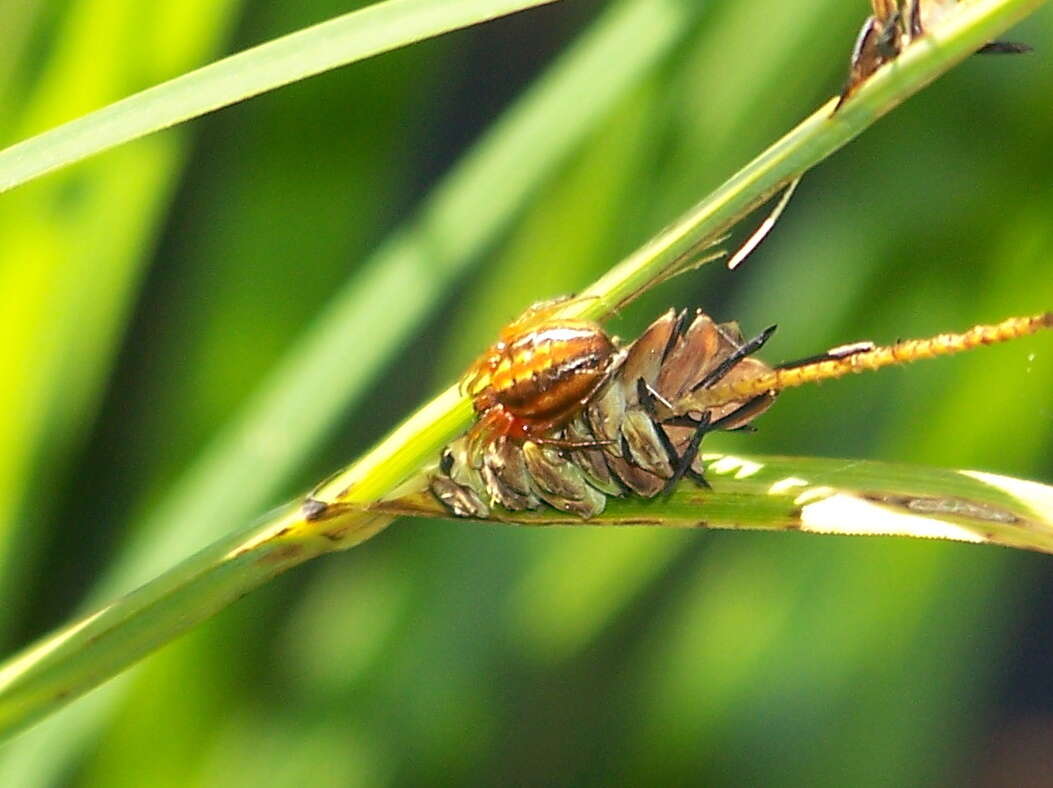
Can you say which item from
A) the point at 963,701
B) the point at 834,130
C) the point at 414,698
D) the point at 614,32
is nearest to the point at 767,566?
the point at 963,701

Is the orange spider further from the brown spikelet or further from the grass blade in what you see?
the grass blade

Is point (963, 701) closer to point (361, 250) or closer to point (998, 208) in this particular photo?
point (998, 208)

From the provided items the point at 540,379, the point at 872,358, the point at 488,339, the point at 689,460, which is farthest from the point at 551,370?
the point at 488,339

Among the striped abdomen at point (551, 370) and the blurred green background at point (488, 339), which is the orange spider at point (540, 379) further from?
the blurred green background at point (488, 339)

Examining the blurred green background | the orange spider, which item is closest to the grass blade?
the orange spider

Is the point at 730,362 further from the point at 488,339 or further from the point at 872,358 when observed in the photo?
the point at 488,339
